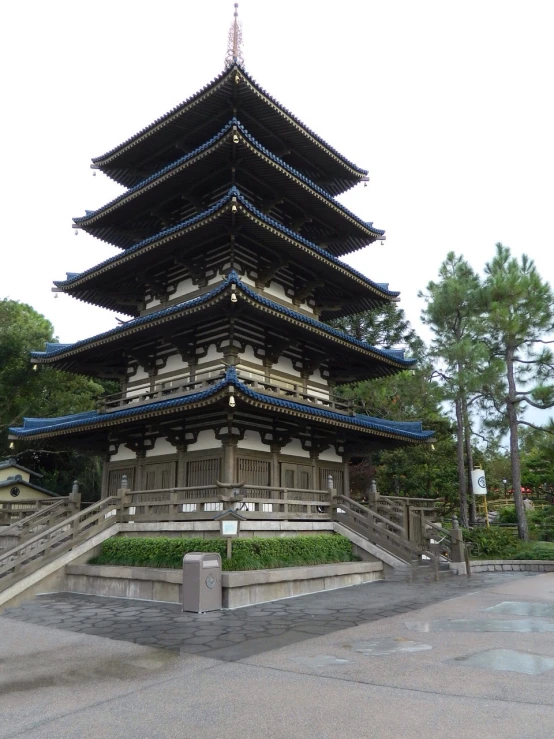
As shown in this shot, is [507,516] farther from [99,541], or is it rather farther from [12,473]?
[12,473]

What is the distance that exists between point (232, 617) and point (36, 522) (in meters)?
9.27

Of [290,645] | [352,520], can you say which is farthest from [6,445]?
[290,645]

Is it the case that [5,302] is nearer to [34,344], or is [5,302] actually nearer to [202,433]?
[34,344]

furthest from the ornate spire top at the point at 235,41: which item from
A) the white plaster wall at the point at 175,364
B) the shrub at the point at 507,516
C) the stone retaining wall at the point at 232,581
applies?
the shrub at the point at 507,516

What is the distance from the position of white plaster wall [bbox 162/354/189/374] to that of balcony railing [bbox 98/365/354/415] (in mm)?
394

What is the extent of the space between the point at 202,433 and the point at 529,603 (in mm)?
10499

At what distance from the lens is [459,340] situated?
104 ft

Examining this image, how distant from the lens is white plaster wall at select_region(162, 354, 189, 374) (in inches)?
779

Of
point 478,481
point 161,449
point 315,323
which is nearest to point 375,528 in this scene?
point 315,323

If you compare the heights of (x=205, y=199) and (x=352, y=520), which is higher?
(x=205, y=199)

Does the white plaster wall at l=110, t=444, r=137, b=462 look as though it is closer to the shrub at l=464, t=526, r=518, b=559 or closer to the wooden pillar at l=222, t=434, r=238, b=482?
the wooden pillar at l=222, t=434, r=238, b=482

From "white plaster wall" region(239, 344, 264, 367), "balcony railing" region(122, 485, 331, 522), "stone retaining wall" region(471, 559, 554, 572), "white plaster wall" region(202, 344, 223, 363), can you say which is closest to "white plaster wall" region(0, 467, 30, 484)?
"balcony railing" region(122, 485, 331, 522)

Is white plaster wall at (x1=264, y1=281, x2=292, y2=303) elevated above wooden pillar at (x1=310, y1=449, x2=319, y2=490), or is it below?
above

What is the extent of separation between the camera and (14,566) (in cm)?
1432
